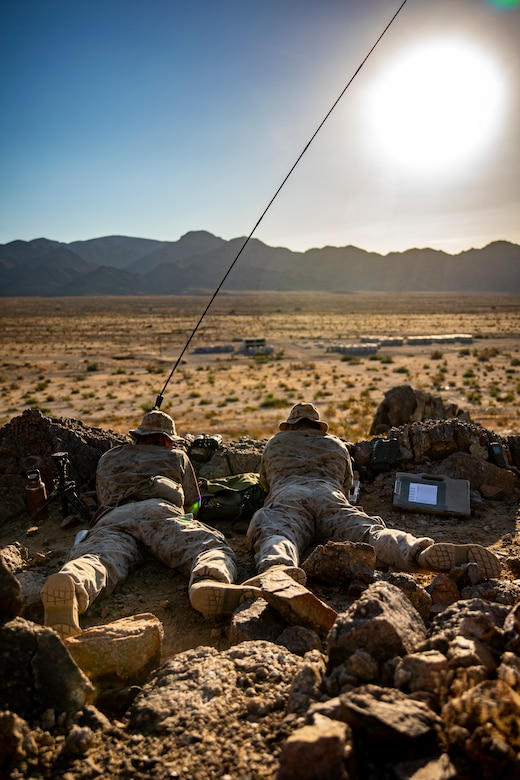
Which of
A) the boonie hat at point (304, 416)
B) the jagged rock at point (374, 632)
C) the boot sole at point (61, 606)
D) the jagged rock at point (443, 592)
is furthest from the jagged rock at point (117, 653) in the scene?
the boonie hat at point (304, 416)

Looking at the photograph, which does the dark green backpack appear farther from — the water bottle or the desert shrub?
the desert shrub

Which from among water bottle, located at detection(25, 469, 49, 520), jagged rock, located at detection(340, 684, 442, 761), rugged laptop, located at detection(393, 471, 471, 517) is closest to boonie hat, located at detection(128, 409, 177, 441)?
water bottle, located at detection(25, 469, 49, 520)

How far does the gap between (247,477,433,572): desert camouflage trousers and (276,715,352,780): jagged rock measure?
235cm

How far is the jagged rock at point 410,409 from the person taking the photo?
12062 mm

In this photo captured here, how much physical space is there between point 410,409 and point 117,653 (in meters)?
9.84

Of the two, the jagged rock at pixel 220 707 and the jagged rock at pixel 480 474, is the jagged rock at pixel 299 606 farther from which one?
the jagged rock at pixel 480 474

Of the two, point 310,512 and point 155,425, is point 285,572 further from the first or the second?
point 155,425

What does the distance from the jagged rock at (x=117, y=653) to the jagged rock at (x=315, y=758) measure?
140 cm

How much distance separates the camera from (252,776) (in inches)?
95.5

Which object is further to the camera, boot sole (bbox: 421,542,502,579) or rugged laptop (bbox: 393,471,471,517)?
rugged laptop (bbox: 393,471,471,517)

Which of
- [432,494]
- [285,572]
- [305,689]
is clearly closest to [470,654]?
[305,689]

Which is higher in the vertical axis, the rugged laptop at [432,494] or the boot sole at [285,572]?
the boot sole at [285,572]

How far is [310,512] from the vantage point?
18.3 ft

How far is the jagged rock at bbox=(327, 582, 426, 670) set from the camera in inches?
112
